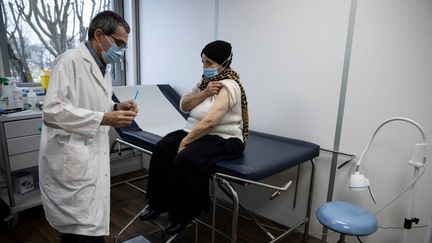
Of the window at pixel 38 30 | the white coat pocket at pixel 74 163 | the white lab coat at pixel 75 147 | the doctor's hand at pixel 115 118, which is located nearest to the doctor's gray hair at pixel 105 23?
the white lab coat at pixel 75 147

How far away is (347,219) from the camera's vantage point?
149 centimetres

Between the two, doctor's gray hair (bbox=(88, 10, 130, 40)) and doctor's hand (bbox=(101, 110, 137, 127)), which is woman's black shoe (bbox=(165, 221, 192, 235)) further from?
doctor's gray hair (bbox=(88, 10, 130, 40))

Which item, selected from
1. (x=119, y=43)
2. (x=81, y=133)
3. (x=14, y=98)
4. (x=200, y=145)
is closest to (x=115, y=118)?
(x=81, y=133)

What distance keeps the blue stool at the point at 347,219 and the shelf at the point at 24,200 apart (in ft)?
6.81

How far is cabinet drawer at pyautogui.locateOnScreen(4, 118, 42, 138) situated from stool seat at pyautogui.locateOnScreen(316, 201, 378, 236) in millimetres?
2046

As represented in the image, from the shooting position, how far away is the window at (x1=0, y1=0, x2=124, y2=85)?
2582 mm

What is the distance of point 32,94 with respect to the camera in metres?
2.38

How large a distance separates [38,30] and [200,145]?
2166 mm

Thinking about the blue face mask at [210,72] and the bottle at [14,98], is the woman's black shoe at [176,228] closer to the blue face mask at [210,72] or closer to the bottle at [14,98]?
the blue face mask at [210,72]

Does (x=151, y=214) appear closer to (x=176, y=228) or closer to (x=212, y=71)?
(x=176, y=228)

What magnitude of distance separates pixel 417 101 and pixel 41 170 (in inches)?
77.5

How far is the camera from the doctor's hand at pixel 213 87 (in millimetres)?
1701

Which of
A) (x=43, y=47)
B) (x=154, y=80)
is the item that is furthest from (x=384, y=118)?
(x=43, y=47)

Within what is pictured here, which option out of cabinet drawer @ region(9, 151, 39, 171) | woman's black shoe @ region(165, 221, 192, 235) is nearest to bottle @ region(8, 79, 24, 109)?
cabinet drawer @ region(9, 151, 39, 171)
